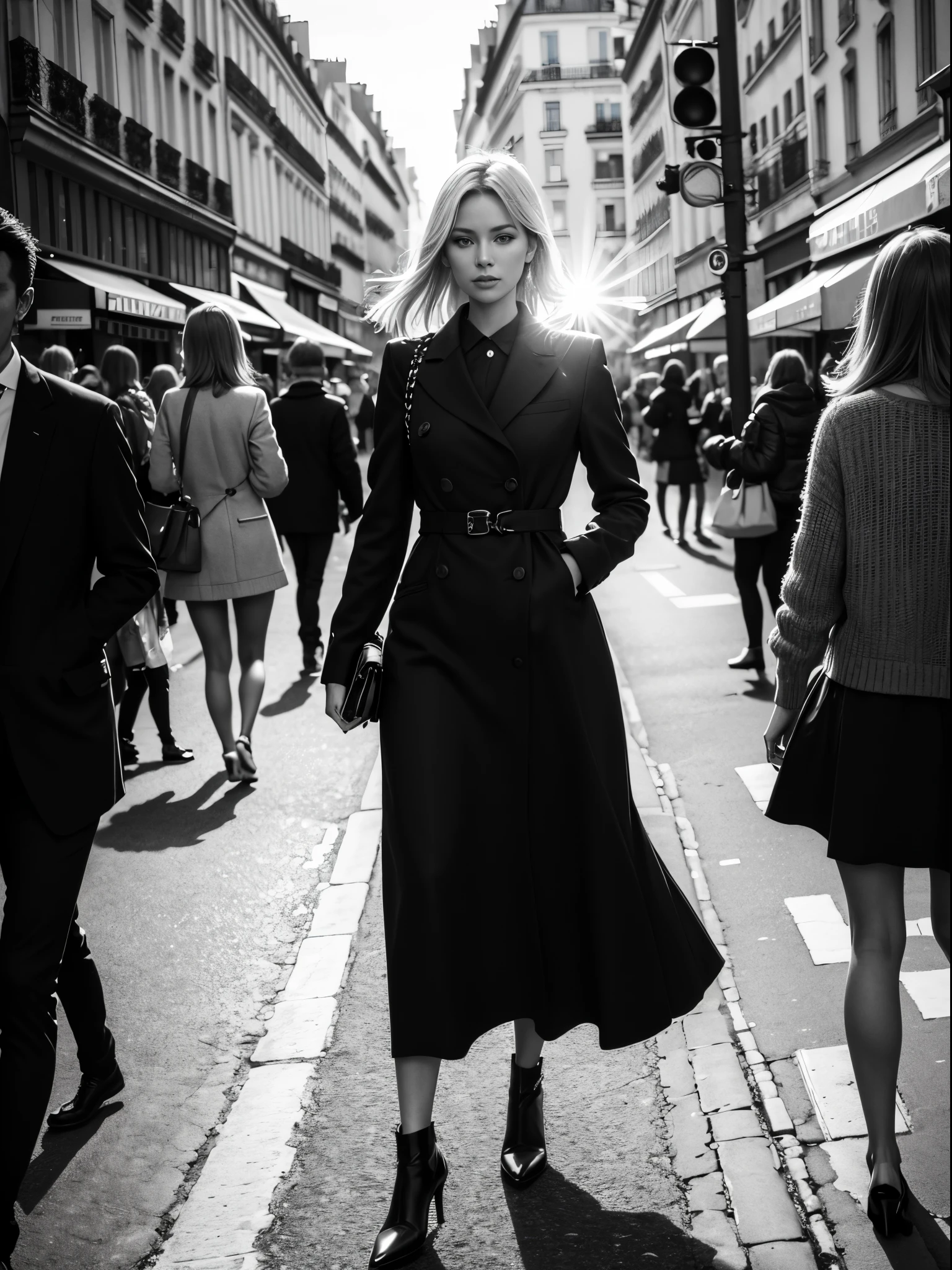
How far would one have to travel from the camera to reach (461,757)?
3.30 m

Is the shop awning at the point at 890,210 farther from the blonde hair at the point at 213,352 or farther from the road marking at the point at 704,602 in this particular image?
the blonde hair at the point at 213,352

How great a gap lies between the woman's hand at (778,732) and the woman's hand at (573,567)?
0.50m

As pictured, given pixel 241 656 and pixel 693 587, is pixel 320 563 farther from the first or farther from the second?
pixel 693 587

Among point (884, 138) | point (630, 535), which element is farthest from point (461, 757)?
point (884, 138)

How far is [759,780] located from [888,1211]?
13.3 feet

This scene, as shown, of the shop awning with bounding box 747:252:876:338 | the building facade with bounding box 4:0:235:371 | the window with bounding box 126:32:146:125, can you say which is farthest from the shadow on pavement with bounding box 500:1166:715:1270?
the window with bounding box 126:32:146:125

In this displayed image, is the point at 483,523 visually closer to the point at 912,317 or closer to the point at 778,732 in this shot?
the point at 778,732

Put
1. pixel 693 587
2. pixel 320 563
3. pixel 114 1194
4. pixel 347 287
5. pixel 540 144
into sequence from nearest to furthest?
pixel 114 1194
pixel 320 563
pixel 693 587
pixel 347 287
pixel 540 144

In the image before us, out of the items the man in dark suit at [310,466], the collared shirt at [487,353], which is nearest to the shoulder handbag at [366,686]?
the collared shirt at [487,353]

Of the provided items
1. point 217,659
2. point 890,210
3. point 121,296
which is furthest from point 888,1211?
point 121,296

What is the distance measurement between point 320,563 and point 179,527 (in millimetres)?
2966

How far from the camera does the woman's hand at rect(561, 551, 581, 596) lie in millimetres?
3342

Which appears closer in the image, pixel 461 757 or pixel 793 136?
pixel 461 757

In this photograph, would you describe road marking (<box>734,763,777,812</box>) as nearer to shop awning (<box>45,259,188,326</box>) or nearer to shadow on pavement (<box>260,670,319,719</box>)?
shadow on pavement (<box>260,670,319,719</box>)
